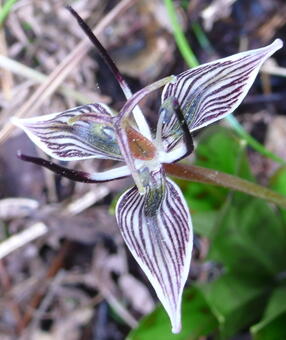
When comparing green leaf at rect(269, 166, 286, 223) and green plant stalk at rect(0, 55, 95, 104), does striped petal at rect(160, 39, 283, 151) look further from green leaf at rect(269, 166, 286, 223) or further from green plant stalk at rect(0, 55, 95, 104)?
green plant stalk at rect(0, 55, 95, 104)

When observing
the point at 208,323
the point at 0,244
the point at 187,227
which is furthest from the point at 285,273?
the point at 0,244

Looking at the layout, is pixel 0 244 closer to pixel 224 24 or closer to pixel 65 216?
pixel 65 216

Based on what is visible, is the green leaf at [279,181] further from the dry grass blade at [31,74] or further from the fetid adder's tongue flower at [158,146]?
the dry grass blade at [31,74]

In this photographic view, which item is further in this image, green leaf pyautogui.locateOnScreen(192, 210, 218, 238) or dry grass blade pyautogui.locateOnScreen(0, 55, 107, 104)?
dry grass blade pyautogui.locateOnScreen(0, 55, 107, 104)

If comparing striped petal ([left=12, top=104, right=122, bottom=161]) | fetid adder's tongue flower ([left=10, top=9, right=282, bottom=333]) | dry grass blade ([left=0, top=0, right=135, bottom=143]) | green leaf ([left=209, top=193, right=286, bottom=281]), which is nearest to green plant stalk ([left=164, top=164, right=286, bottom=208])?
fetid adder's tongue flower ([left=10, top=9, right=282, bottom=333])

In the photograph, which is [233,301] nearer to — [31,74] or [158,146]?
[158,146]
